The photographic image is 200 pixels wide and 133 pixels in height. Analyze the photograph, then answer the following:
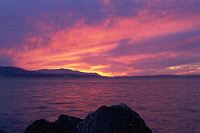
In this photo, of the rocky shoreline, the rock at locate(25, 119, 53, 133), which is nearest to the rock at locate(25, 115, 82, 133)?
the rock at locate(25, 119, 53, 133)

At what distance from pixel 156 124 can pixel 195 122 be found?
3.23m

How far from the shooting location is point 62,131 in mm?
Result: 8680

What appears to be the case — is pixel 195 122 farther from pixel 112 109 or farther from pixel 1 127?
pixel 1 127

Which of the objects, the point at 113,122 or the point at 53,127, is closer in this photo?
the point at 113,122

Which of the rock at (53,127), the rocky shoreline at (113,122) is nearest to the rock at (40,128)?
the rock at (53,127)

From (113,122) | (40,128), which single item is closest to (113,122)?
(113,122)

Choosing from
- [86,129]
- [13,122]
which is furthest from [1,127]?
[86,129]

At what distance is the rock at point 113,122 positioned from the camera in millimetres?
6414

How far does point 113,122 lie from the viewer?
650 cm

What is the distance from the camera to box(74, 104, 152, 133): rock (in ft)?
21.0

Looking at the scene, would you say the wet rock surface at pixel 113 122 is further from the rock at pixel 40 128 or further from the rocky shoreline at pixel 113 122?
the rock at pixel 40 128

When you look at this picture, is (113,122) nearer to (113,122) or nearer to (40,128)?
(113,122)

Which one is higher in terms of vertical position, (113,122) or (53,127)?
(113,122)

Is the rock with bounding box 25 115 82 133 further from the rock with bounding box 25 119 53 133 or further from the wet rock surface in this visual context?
the wet rock surface
